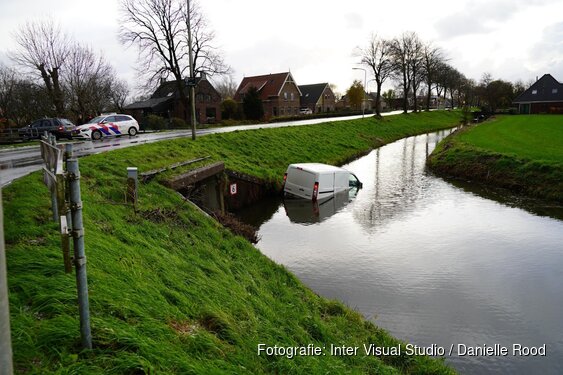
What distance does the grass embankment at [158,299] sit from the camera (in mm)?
3395

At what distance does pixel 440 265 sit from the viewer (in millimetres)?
10992

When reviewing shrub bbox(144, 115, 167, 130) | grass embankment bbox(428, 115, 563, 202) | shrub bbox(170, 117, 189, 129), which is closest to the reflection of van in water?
grass embankment bbox(428, 115, 563, 202)

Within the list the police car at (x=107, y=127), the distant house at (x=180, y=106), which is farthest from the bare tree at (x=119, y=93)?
the police car at (x=107, y=127)

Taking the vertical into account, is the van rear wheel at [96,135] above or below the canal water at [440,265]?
above

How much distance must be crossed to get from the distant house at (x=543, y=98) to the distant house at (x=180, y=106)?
59.4 metres

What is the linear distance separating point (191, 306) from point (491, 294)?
7527 mm

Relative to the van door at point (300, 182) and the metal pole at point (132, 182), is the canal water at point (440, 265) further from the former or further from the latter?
the metal pole at point (132, 182)

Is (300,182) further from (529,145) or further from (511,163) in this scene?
(529,145)

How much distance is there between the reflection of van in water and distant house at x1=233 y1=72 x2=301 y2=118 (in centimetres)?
5198

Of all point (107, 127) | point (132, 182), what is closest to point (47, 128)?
point (107, 127)

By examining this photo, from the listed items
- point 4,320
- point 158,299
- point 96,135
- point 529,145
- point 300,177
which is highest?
point 96,135

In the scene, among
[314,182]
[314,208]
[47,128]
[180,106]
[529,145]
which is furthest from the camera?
[180,106]

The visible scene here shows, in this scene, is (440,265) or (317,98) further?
(317,98)

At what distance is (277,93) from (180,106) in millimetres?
20398
